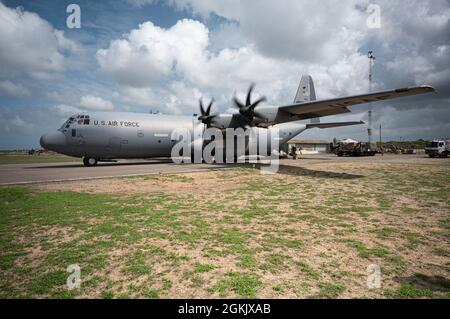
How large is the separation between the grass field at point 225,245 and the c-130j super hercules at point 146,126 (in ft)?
42.6

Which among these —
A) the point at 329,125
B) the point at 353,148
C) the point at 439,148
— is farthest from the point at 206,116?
the point at 439,148

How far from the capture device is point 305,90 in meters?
32.1

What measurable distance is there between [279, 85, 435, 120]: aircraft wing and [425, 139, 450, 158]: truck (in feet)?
106

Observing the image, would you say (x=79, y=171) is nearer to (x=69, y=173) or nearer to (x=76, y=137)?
(x=69, y=173)

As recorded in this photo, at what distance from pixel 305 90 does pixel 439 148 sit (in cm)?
2805

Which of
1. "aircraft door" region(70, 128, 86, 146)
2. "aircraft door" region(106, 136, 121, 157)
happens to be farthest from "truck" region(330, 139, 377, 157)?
"aircraft door" region(70, 128, 86, 146)

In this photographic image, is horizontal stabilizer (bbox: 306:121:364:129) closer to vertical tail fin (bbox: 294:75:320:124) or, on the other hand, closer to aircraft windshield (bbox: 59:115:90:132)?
vertical tail fin (bbox: 294:75:320:124)

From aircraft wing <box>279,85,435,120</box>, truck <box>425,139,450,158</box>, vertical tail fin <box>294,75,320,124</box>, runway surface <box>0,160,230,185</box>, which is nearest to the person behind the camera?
aircraft wing <box>279,85,435,120</box>

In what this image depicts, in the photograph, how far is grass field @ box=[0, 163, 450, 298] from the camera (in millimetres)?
3684

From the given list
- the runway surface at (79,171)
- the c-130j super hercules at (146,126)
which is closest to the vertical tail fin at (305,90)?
the c-130j super hercules at (146,126)
